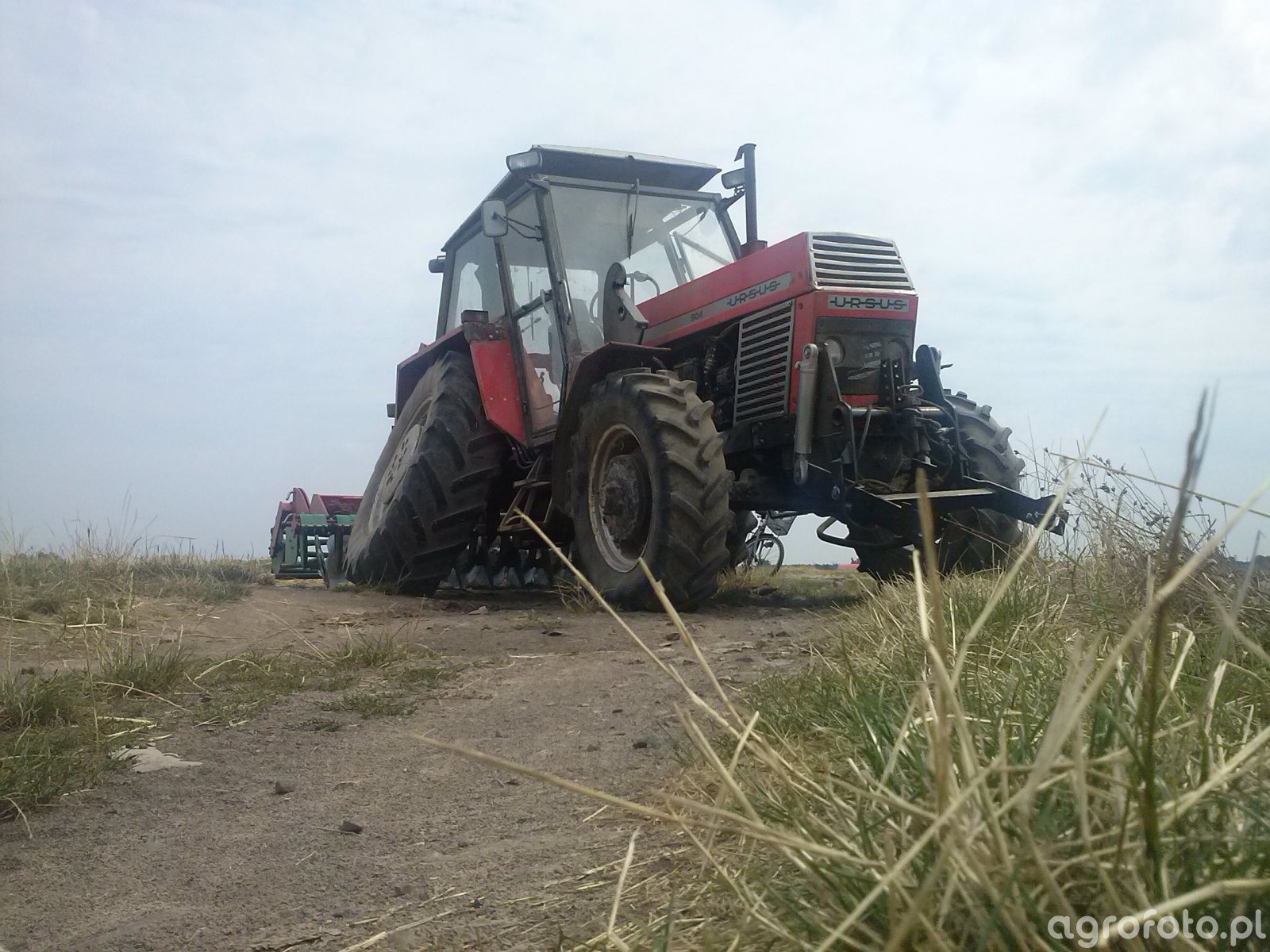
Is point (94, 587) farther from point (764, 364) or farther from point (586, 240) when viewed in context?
point (764, 364)

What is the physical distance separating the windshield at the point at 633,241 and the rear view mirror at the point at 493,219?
13.3 inches

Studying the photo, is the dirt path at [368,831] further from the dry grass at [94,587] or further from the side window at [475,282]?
the side window at [475,282]

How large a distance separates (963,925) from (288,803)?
179 cm

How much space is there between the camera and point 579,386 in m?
5.90

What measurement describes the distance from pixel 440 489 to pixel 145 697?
3.75m

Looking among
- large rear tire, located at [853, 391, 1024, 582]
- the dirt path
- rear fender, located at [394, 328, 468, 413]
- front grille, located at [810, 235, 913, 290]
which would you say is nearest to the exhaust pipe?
front grille, located at [810, 235, 913, 290]

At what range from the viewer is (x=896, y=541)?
5.64m

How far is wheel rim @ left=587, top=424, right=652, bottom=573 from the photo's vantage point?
5.45 m

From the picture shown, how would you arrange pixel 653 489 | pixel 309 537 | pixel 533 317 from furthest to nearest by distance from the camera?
pixel 309 537, pixel 533 317, pixel 653 489

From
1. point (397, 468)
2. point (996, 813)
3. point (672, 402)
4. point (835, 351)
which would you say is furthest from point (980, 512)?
point (996, 813)

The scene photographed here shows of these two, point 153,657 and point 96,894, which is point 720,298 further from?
point 96,894

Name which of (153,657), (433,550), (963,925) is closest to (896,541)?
(433,550)

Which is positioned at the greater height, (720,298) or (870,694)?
(720,298)

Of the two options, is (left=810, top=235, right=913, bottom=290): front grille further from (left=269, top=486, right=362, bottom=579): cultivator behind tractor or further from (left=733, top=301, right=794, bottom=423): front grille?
(left=269, top=486, right=362, bottom=579): cultivator behind tractor
